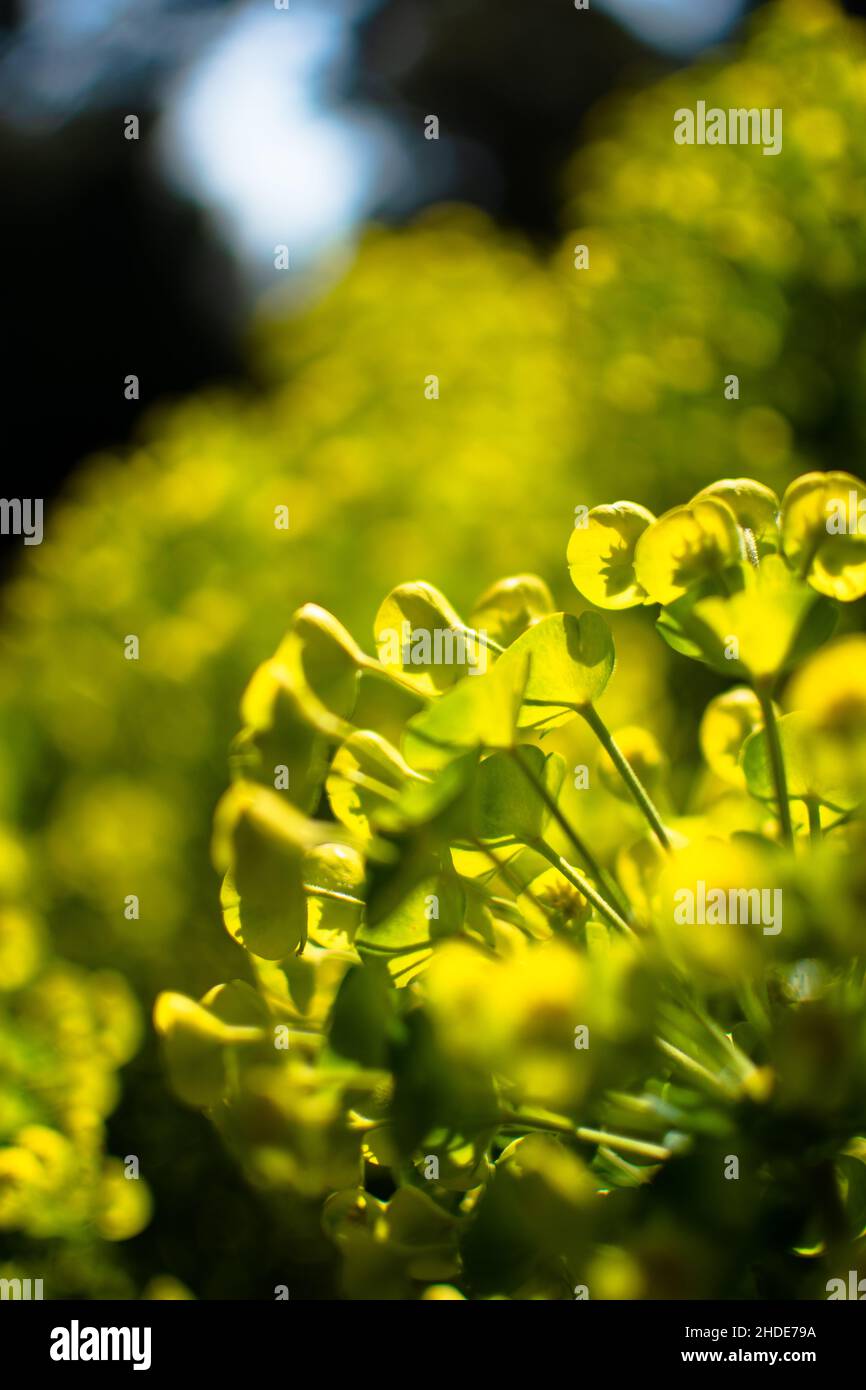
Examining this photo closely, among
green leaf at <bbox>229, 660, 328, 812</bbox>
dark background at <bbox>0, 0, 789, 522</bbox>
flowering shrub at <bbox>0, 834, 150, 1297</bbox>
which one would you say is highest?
dark background at <bbox>0, 0, 789, 522</bbox>

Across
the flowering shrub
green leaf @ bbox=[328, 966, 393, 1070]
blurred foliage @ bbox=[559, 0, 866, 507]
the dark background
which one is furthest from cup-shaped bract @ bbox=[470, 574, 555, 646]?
the dark background

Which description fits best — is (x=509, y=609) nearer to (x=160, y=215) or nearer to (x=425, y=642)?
(x=425, y=642)

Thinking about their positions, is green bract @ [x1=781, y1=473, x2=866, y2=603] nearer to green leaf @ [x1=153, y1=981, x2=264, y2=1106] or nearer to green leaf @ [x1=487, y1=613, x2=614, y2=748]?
green leaf @ [x1=487, y1=613, x2=614, y2=748]

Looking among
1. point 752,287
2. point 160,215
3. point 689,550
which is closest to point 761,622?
point 689,550

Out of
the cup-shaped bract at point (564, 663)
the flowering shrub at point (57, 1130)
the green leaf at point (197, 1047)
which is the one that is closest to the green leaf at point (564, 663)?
the cup-shaped bract at point (564, 663)

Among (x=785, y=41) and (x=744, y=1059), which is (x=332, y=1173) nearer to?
(x=744, y=1059)

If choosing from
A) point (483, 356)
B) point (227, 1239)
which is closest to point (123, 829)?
point (227, 1239)
